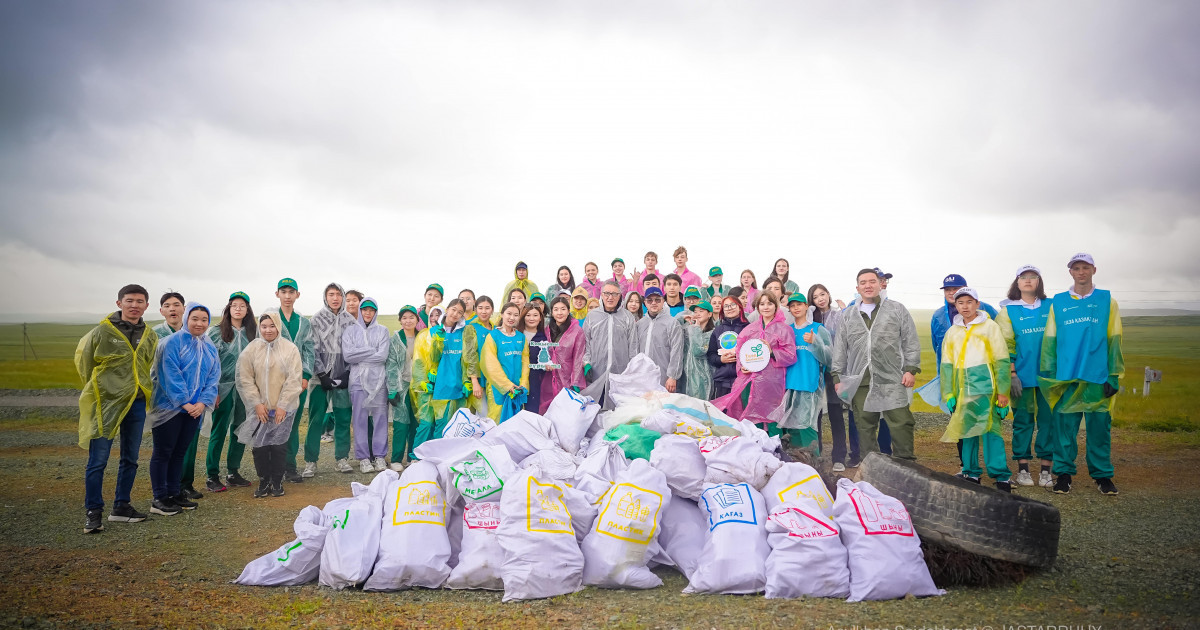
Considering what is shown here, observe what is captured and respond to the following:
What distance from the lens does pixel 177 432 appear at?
5.24 meters

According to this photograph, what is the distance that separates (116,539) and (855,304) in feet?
22.0

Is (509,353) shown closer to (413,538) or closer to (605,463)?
(605,463)

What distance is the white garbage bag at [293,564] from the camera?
358 cm

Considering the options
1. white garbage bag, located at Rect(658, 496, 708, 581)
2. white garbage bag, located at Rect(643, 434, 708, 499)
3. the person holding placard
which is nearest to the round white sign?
the person holding placard

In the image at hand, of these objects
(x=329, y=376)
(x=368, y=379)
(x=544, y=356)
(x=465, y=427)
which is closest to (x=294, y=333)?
(x=329, y=376)

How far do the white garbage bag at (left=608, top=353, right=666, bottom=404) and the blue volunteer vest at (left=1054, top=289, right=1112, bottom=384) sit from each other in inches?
143

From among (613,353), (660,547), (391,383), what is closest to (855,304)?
(613,353)

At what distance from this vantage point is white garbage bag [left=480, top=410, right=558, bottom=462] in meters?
4.34

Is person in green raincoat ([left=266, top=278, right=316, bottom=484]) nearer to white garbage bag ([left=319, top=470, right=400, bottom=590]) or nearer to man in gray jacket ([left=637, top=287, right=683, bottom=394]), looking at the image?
white garbage bag ([left=319, top=470, right=400, bottom=590])

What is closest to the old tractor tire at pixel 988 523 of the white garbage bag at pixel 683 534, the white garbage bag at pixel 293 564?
the white garbage bag at pixel 683 534

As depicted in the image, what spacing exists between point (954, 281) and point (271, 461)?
6889mm

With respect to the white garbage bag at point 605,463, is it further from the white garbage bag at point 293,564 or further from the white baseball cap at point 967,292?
the white baseball cap at point 967,292

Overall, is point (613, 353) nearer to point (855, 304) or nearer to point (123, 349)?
point (855, 304)

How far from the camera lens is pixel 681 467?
394 centimetres
